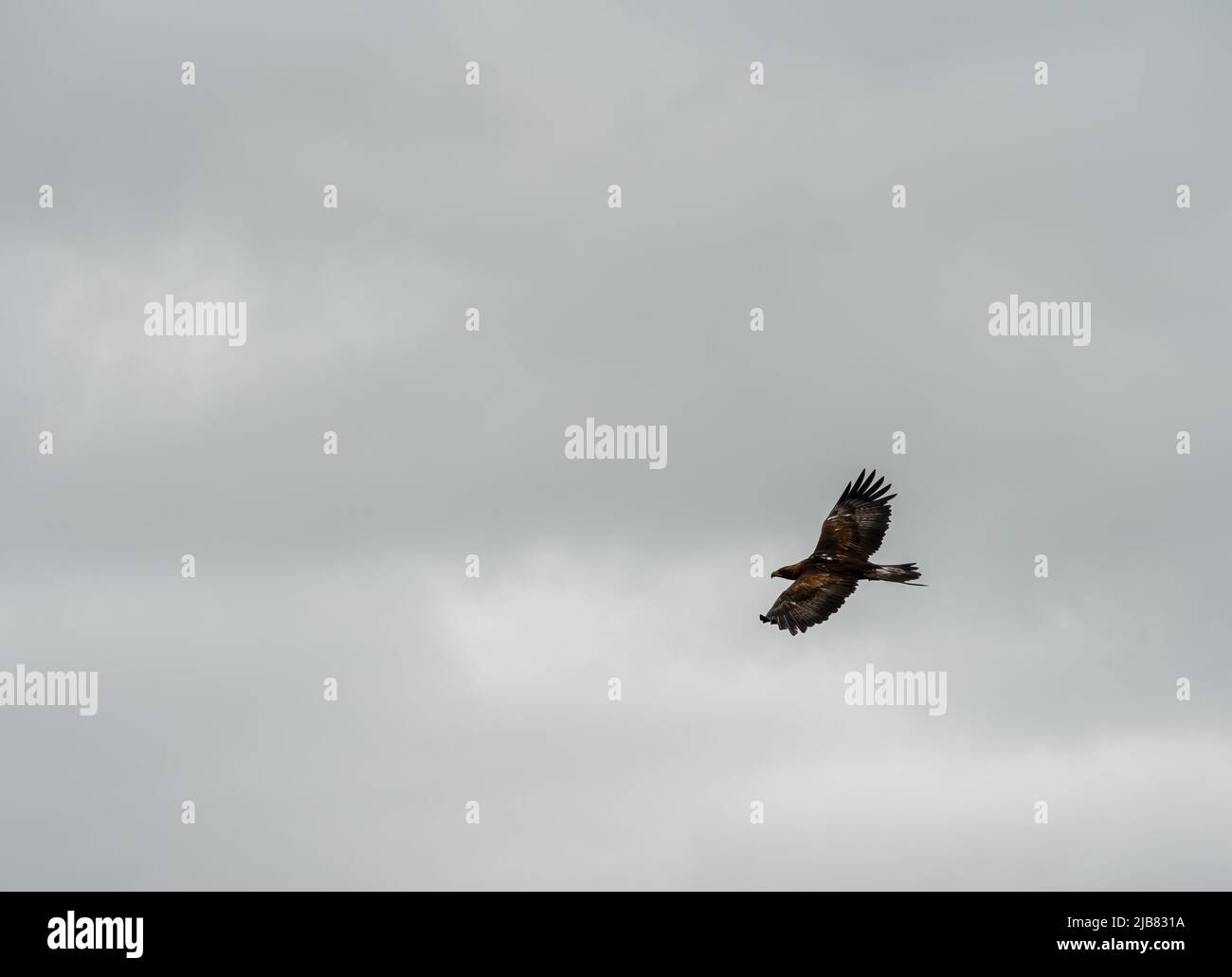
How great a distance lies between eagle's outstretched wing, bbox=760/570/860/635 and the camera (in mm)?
62750

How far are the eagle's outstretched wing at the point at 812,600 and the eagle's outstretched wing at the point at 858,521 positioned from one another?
0.72 metres

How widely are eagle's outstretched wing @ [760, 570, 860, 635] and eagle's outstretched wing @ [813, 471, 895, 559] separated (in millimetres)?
717

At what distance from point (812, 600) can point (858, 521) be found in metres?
2.46

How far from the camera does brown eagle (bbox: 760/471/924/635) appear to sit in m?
62.8

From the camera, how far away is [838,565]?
62.9m

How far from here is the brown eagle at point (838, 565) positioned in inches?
2470

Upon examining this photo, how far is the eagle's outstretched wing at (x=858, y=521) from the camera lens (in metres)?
63.0
